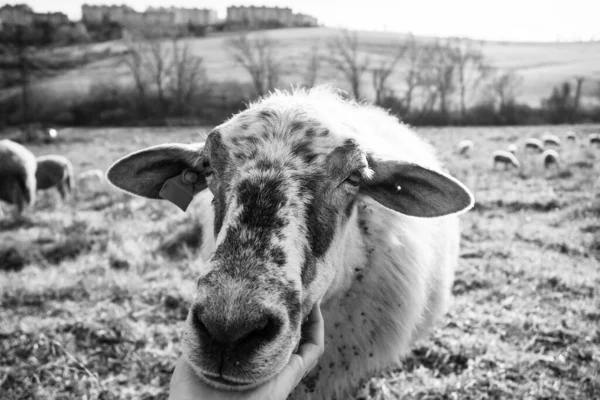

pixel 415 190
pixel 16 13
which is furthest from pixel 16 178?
pixel 16 13

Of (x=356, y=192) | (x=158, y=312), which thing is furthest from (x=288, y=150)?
(x=158, y=312)

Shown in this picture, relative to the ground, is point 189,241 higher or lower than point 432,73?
lower


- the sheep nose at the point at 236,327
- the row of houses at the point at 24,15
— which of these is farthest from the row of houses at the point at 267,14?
the sheep nose at the point at 236,327

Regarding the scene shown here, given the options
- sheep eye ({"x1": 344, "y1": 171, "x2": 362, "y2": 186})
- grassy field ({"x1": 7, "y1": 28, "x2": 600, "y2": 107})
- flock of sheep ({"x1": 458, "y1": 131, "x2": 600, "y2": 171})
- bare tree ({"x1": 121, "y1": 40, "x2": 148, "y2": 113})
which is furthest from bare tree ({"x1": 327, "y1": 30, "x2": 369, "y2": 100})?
sheep eye ({"x1": 344, "y1": 171, "x2": 362, "y2": 186})

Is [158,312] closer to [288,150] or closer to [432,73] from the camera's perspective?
[288,150]

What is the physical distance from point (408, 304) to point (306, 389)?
917 millimetres

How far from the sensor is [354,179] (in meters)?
2.42

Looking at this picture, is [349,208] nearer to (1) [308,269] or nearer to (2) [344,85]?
(1) [308,269]

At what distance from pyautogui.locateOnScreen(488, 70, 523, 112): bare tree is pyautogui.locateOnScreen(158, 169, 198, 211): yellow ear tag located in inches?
1627

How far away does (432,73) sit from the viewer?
155 feet

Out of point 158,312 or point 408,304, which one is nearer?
point 408,304

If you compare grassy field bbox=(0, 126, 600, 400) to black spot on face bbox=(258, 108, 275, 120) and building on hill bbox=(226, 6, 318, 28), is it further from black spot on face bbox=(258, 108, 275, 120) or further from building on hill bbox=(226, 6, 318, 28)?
building on hill bbox=(226, 6, 318, 28)

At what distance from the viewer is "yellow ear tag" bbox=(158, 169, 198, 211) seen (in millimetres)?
2975

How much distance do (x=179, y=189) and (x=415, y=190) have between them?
1.57 metres
